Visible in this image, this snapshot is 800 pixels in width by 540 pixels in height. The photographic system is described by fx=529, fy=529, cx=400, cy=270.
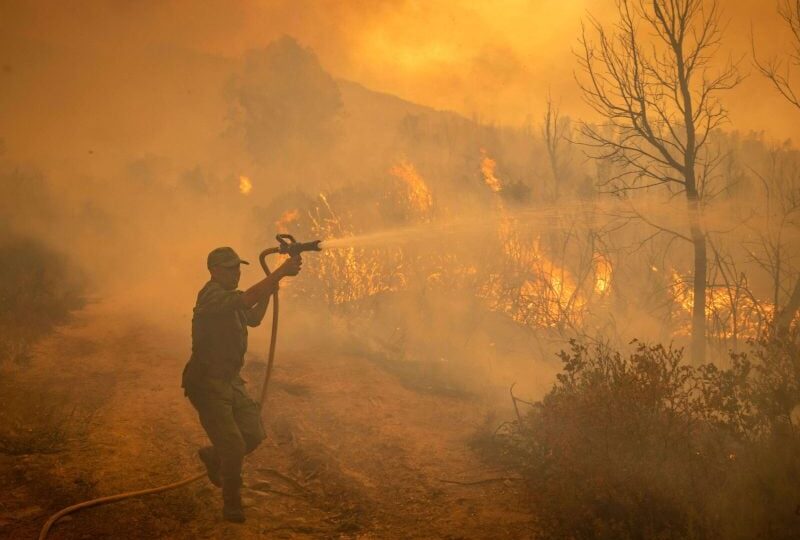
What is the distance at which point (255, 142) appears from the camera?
39.2m

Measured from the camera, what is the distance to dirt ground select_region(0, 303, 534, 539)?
15.4ft

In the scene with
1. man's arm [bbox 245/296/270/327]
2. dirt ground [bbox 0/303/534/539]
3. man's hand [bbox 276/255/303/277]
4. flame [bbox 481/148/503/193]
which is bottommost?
dirt ground [bbox 0/303/534/539]

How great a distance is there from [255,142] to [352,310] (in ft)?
91.0

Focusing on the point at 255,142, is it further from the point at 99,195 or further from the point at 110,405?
the point at 110,405

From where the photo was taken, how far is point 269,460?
6391mm

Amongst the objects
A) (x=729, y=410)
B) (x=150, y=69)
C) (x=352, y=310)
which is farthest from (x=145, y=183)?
(x=150, y=69)

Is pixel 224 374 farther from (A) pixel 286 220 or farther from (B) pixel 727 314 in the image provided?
(A) pixel 286 220

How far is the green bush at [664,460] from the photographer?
4.23 m

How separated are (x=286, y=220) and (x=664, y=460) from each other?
57.0 feet

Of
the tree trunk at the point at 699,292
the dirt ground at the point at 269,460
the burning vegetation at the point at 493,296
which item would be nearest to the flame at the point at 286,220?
the burning vegetation at the point at 493,296

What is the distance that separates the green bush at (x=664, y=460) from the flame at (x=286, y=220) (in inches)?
572

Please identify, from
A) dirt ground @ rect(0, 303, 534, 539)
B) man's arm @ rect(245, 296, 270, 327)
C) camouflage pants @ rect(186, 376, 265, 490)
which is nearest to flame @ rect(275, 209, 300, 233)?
dirt ground @ rect(0, 303, 534, 539)

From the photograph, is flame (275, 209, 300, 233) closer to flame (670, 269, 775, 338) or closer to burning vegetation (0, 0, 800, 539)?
Answer: burning vegetation (0, 0, 800, 539)

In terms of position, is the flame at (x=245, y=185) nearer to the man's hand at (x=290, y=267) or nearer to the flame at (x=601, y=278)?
the flame at (x=601, y=278)
